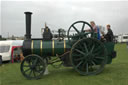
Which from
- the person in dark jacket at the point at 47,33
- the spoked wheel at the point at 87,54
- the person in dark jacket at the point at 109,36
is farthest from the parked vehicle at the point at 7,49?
the person in dark jacket at the point at 109,36

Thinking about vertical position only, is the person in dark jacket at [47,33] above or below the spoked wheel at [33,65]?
above

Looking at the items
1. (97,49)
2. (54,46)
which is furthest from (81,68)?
(54,46)

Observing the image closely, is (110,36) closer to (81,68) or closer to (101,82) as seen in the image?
(81,68)

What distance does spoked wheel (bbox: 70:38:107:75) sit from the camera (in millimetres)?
5395

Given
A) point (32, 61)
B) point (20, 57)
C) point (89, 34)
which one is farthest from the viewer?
point (20, 57)

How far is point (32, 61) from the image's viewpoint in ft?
17.6

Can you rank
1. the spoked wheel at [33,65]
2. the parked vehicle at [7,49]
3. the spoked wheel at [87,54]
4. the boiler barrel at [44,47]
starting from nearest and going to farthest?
the spoked wheel at [33,65] → the spoked wheel at [87,54] → the boiler barrel at [44,47] → the parked vehicle at [7,49]

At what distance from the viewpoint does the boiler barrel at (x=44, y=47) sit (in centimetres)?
557

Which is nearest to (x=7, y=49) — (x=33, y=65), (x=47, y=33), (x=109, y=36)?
(x=47, y=33)

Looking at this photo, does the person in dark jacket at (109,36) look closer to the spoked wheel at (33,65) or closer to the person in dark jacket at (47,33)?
the person in dark jacket at (47,33)

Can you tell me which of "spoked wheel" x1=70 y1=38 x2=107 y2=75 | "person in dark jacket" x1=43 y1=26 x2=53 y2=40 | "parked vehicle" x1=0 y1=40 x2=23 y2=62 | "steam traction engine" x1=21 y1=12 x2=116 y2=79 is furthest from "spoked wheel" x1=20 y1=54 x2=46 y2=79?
"parked vehicle" x1=0 y1=40 x2=23 y2=62

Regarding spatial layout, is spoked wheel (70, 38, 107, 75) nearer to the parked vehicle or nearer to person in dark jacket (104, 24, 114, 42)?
person in dark jacket (104, 24, 114, 42)

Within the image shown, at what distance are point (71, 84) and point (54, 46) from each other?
1.75 m

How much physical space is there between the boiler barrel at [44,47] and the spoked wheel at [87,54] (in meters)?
0.44
